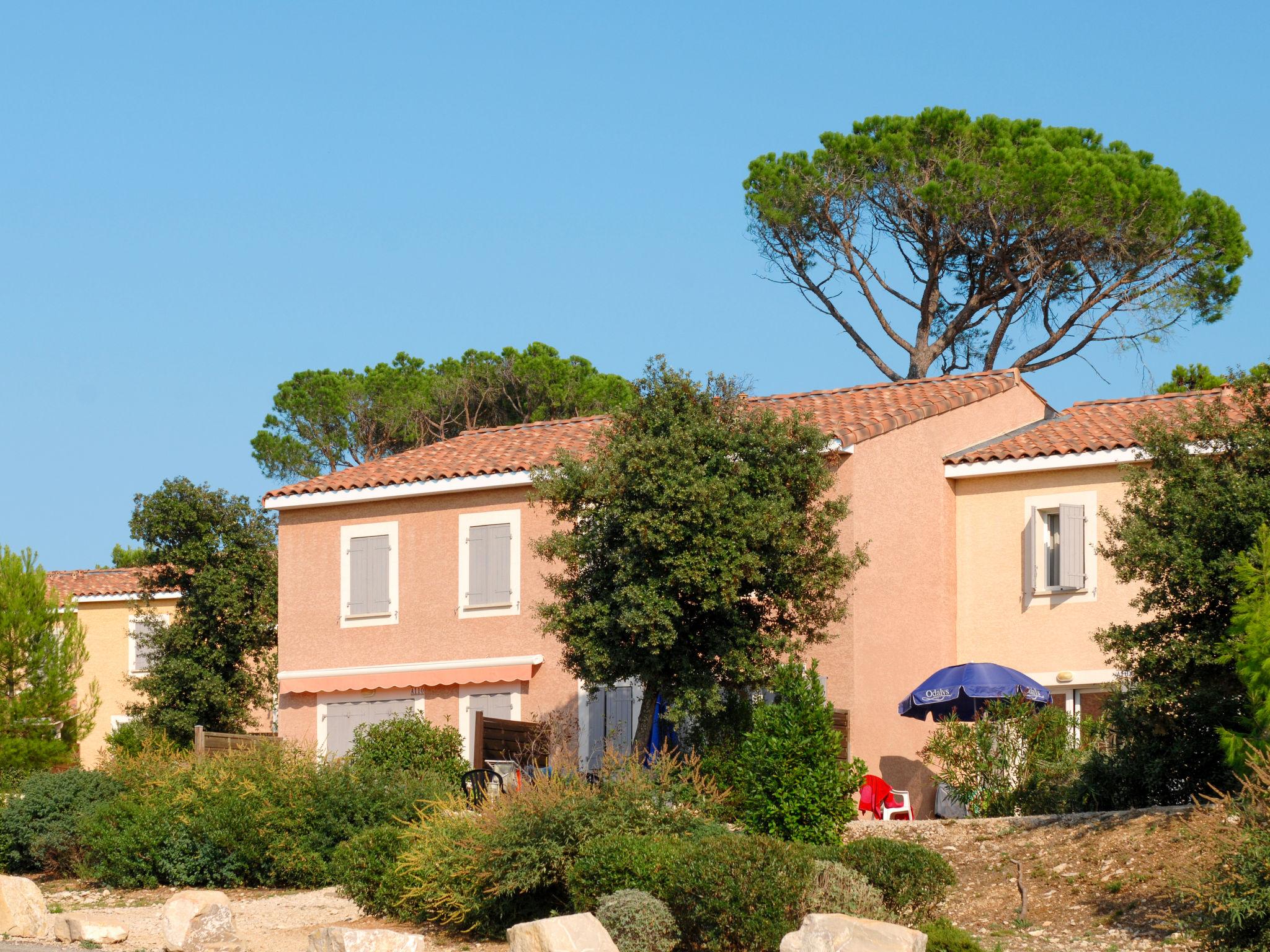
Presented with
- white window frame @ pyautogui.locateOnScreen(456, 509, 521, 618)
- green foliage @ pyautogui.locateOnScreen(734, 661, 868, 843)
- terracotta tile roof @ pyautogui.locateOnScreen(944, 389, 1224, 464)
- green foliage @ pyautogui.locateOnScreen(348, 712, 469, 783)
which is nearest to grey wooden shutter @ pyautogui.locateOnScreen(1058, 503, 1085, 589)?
terracotta tile roof @ pyautogui.locateOnScreen(944, 389, 1224, 464)

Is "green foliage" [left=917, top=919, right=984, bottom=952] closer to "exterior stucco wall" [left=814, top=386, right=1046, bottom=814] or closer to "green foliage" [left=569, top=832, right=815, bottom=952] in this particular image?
"green foliage" [left=569, top=832, right=815, bottom=952]

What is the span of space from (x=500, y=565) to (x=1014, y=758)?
9.28 meters

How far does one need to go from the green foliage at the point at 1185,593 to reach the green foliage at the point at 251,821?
726 cm

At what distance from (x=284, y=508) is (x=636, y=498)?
9.83 meters

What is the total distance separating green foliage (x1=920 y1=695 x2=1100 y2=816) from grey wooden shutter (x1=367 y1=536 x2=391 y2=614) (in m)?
9.92

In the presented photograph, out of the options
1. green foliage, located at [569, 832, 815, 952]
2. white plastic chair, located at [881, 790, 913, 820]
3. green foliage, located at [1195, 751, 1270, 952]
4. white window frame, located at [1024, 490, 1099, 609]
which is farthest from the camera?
white window frame, located at [1024, 490, 1099, 609]

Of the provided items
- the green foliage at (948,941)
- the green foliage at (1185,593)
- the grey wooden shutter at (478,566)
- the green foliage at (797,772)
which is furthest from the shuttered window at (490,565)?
the green foliage at (948,941)

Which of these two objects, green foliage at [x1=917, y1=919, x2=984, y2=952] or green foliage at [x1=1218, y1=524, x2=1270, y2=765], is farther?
green foliage at [x1=1218, y1=524, x2=1270, y2=765]

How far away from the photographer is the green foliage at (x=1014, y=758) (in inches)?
645

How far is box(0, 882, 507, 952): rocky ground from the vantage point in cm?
1311

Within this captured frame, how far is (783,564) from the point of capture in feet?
57.3

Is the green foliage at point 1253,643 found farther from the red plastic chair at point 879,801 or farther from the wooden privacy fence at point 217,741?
the wooden privacy fence at point 217,741

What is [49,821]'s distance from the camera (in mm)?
19797

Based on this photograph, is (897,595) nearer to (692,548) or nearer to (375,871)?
(692,548)
